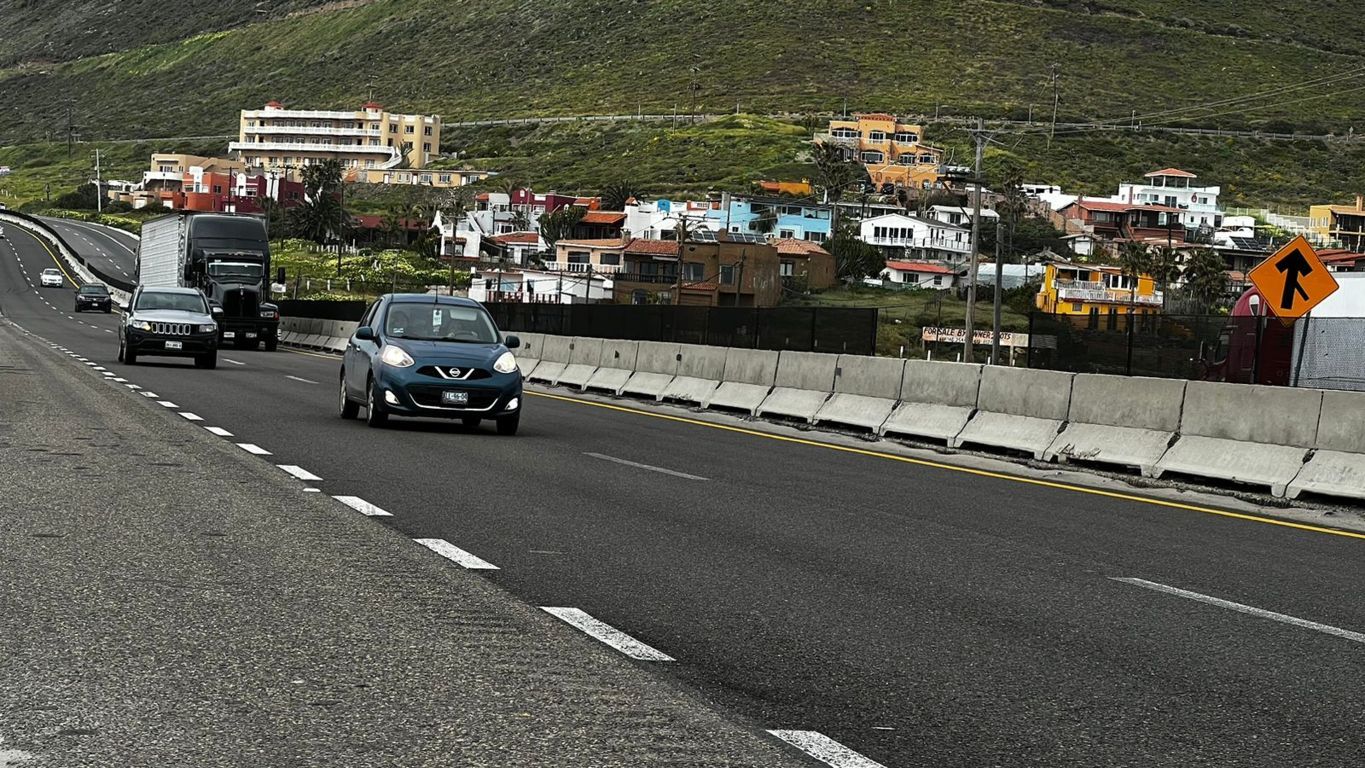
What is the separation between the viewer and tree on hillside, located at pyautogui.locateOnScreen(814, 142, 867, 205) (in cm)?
17000

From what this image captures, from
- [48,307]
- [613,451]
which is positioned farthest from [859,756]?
[48,307]

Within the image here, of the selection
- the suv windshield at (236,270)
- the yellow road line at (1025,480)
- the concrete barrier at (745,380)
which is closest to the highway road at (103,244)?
the suv windshield at (236,270)

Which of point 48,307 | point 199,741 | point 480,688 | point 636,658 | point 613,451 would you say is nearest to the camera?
point 199,741

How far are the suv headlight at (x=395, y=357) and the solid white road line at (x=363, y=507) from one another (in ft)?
23.6

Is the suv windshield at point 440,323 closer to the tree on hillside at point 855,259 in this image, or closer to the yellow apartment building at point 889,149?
the tree on hillside at point 855,259

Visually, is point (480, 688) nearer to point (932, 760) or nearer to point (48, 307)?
point (932, 760)

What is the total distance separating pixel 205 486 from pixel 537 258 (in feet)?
489

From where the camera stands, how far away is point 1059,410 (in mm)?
20141

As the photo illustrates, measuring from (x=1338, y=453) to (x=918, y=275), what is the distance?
129211 mm

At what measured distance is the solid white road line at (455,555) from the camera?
33.1 feet

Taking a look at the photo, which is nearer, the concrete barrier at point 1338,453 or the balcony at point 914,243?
the concrete barrier at point 1338,453

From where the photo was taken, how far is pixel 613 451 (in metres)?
19.0

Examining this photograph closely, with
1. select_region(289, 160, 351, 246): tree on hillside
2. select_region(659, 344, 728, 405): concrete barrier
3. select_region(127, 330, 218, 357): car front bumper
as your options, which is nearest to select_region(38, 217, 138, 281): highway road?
select_region(289, 160, 351, 246): tree on hillside

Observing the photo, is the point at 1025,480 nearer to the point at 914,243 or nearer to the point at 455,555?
the point at 455,555
